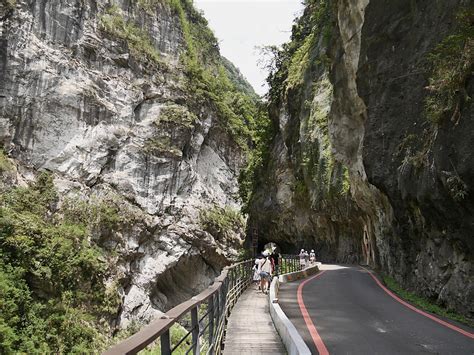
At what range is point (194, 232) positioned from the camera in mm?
34000

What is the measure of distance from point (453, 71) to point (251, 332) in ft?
24.6

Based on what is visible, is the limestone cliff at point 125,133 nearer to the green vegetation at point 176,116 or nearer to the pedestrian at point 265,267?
the green vegetation at point 176,116

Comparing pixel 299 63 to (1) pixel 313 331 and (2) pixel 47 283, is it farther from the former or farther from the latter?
(1) pixel 313 331

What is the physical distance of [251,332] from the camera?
871 cm

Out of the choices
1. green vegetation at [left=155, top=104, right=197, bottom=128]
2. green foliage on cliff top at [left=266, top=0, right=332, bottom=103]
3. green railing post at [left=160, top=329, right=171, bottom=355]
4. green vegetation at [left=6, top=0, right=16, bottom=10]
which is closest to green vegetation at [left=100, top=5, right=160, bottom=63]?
green vegetation at [left=155, top=104, right=197, bottom=128]

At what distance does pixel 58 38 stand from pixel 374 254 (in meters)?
29.6

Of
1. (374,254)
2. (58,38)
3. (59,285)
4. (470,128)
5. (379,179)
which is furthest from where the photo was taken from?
(58,38)

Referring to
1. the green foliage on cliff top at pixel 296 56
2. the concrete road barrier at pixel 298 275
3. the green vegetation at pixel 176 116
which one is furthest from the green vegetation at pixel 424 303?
the green vegetation at pixel 176 116

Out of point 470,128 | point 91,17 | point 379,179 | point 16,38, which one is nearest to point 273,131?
point 91,17

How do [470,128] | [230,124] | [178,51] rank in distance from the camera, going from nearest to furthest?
1. [470,128]
2. [178,51]
3. [230,124]

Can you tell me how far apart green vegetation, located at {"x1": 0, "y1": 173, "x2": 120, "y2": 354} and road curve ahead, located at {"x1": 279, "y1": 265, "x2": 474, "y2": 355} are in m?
12.6

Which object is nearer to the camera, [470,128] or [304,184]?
[470,128]

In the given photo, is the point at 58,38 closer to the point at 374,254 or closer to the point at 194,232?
the point at 194,232

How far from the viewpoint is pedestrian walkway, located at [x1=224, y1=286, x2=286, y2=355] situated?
735cm
